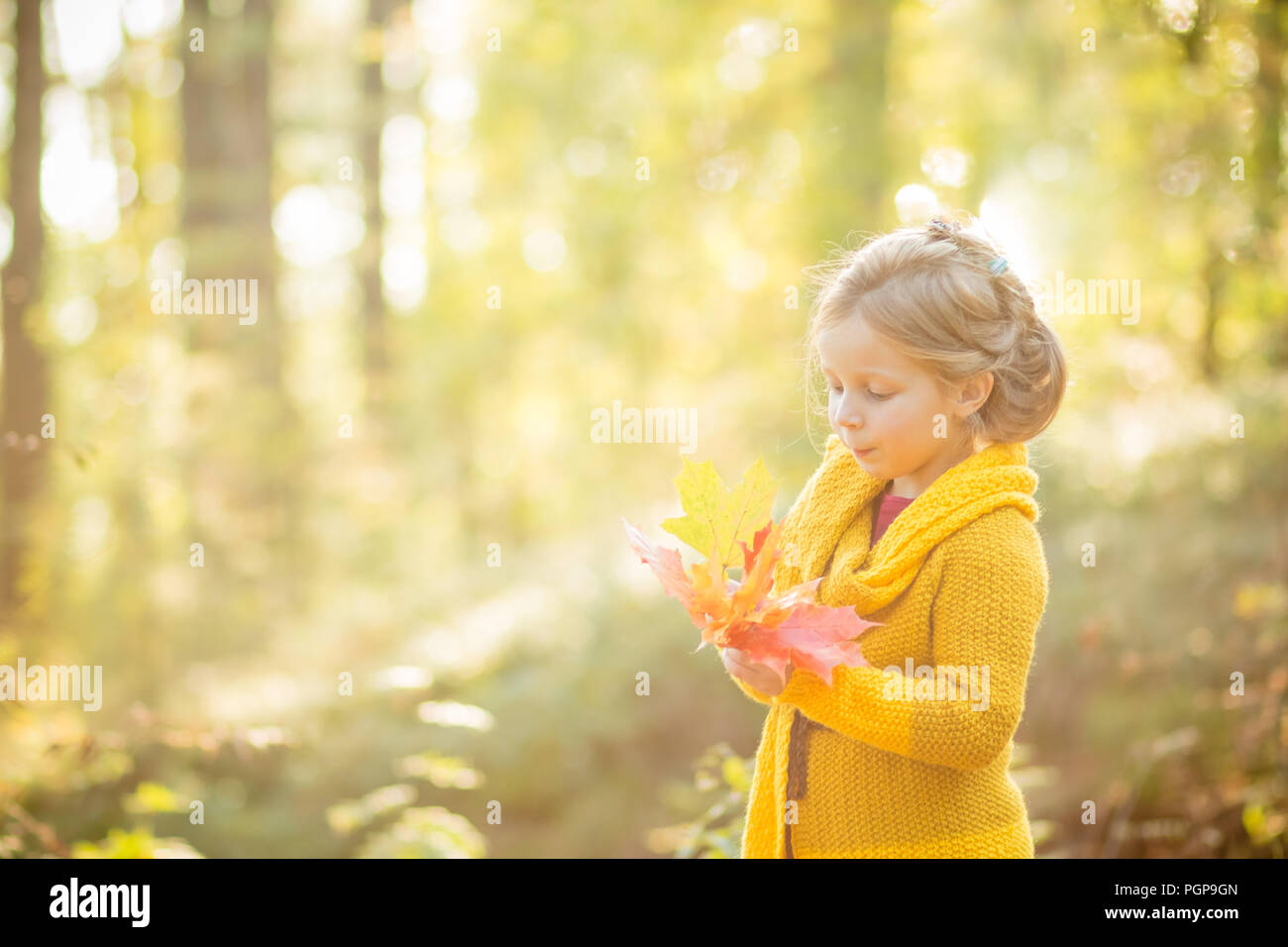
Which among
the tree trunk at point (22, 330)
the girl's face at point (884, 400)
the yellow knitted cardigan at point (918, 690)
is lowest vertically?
the yellow knitted cardigan at point (918, 690)

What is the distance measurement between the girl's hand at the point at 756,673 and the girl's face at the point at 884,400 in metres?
0.44

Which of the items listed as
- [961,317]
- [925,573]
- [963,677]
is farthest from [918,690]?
[961,317]

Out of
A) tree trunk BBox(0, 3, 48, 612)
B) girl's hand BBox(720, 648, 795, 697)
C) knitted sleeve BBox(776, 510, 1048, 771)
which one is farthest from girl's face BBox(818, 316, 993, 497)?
tree trunk BBox(0, 3, 48, 612)

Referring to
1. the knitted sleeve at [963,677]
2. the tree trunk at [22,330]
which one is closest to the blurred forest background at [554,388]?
the tree trunk at [22,330]

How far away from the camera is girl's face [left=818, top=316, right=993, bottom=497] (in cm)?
187

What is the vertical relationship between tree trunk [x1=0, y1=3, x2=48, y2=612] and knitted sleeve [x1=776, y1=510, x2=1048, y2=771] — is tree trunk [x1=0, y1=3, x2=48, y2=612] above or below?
above

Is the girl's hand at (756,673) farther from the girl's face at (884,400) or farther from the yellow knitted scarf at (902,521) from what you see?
the girl's face at (884,400)

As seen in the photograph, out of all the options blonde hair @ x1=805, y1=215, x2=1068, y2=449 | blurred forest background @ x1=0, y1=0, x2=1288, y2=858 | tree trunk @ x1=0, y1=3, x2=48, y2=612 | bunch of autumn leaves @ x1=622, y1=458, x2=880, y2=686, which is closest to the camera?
bunch of autumn leaves @ x1=622, y1=458, x2=880, y2=686

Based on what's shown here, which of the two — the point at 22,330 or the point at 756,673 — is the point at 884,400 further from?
the point at 22,330

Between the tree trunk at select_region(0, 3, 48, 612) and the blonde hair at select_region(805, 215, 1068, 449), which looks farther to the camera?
the tree trunk at select_region(0, 3, 48, 612)

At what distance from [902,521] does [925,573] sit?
0.11 metres

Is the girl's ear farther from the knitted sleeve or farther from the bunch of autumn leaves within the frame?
the bunch of autumn leaves

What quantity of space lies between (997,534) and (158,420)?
6.98 m

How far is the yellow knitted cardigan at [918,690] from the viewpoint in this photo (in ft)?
5.78
